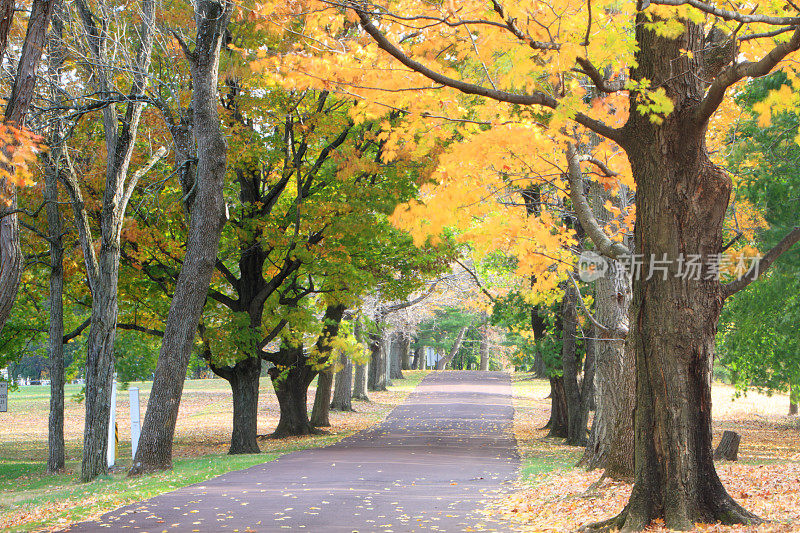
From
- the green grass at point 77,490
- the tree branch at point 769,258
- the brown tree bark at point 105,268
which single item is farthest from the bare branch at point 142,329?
the tree branch at point 769,258

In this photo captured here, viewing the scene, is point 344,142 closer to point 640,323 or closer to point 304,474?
point 304,474

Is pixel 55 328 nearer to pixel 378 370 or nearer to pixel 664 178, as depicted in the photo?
pixel 664 178

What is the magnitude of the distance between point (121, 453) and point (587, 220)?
59.8 ft

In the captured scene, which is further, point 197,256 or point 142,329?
point 142,329

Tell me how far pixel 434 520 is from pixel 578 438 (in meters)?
12.0

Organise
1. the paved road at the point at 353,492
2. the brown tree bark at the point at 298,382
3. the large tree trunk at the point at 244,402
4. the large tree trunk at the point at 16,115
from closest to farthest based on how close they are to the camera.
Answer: the paved road at the point at 353,492 → the large tree trunk at the point at 16,115 → the large tree trunk at the point at 244,402 → the brown tree bark at the point at 298,382

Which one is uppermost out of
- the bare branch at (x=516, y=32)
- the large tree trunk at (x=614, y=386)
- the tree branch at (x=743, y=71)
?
the bare branch at (x=516, y=32)

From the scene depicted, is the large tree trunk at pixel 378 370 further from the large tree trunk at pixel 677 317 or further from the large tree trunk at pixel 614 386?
the large tree trunk at pixel 677 317

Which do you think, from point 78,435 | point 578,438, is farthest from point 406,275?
point 78,435

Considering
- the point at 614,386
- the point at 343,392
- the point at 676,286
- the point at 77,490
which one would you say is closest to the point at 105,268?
the point at 77,490

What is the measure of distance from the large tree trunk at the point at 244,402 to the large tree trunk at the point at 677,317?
40.4ft

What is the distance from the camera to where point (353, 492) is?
34.4 ft

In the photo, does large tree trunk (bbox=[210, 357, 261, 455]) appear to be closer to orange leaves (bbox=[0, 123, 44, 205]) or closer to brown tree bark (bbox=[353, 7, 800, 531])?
orange leaves (bbox=[0, 123, 44, 205])

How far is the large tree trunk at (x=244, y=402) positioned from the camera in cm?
1767
